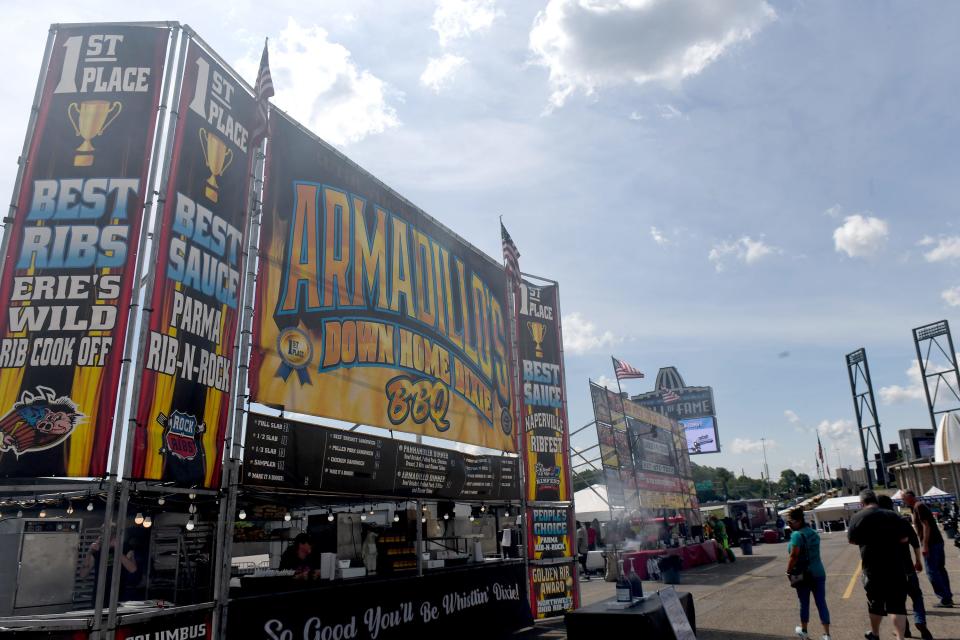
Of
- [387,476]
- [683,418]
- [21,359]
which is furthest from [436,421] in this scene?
[683,418]

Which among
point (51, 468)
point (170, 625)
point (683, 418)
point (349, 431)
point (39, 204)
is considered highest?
point (683, 418)

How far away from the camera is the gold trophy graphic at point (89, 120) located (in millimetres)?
7598

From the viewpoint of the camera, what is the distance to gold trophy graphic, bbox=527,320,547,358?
1591 cm

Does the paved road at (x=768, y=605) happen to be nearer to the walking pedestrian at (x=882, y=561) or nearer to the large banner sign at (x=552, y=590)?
the large banner sign at (x=552, y=590)

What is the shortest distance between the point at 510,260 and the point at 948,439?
A: 77.5 m

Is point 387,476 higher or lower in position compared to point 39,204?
lower

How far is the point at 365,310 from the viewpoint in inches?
436

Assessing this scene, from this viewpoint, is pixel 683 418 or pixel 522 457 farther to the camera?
pixel 683 418

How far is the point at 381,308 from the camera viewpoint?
→ 11453 mm

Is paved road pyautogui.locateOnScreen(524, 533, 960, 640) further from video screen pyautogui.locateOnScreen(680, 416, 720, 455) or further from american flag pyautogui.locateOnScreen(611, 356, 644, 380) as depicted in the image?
video screen pyautogui.locateOnScreen(680, 416, 720, 455)

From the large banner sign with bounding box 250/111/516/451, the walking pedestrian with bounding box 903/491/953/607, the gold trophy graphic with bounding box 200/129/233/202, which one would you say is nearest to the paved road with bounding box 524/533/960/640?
the walking pedestrian with bounding box 903/491/953/607

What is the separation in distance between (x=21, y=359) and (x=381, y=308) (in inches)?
218

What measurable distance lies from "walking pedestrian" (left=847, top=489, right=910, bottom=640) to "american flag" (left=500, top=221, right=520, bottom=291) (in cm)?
897

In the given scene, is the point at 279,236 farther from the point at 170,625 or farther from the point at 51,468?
the point at 170,625
